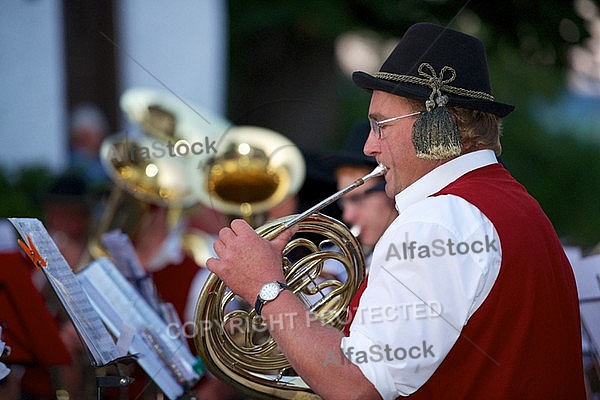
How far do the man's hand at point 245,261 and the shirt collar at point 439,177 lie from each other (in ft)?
1.24

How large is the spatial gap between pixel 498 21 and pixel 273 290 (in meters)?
5.13

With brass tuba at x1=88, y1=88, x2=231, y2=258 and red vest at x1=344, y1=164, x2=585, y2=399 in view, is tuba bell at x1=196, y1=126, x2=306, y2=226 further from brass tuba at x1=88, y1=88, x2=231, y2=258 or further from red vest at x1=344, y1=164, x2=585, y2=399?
red vest at x1=344, y1=164, x2=585, y2=399

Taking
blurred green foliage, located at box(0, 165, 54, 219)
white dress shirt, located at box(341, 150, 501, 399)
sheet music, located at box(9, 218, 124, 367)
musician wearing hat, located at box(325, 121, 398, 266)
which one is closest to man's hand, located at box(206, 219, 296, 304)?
white dress shirt, located at box(341, 150, 501, 399)

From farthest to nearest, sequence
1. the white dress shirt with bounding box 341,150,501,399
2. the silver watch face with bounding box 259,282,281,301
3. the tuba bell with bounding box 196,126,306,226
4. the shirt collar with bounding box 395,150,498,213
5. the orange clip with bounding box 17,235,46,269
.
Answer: the tuba bell with bounding box 196,126,306,226 → the orange clip with bounding box 17,235,46,269 → the shirt collar with bounding box 395,150,498,213 → the silver watch face with bounding box 259,282,281,301 → the white dress shirt with bounding box 341,150,501,399

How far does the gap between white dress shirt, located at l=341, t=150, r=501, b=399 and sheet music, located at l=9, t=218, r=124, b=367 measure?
0.87m

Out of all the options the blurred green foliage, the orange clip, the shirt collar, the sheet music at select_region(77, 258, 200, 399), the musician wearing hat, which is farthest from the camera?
the blurred green foliage

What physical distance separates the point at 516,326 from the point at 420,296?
27cm

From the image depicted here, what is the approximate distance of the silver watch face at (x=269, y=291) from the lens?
2.37 metres

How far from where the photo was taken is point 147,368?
3.20m

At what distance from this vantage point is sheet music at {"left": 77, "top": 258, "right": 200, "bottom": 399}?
125 inches

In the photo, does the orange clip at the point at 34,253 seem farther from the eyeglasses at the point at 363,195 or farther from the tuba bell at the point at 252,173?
the eyeglasses at the point at 363,195

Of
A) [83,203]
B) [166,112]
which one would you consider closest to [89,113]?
[83,203]

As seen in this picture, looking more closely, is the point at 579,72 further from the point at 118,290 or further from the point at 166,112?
the point at 118,290

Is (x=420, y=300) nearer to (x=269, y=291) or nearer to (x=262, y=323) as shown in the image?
(x=269, y=291)
